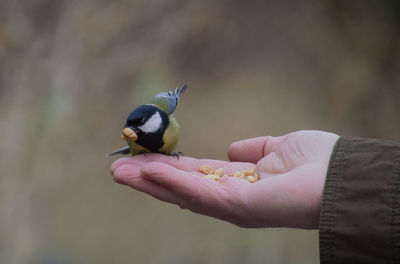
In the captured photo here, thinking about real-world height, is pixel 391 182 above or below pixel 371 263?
above

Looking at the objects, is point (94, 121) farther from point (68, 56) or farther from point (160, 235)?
point (160, 235)

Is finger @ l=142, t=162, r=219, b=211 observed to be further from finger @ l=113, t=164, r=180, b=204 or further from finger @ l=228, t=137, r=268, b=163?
finger @ l=228, t=137, r=268, b=163

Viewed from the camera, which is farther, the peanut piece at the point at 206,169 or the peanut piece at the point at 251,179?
the peanut piece at the point at 206,169

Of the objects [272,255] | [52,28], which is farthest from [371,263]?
[52,28]

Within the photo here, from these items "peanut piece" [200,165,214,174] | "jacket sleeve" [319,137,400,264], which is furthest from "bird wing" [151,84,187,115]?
"jacket sleeve" [319,137,400,264]

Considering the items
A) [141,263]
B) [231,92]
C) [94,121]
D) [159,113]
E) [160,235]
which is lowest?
[141,263]

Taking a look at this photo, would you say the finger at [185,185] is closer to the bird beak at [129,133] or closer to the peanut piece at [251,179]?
the peanut piece at [251,179]

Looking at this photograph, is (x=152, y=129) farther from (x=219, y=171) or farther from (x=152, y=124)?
(x=219, y=171)

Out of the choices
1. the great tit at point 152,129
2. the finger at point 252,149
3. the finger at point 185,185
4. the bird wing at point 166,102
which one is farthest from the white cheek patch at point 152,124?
the finger at point 185,185
